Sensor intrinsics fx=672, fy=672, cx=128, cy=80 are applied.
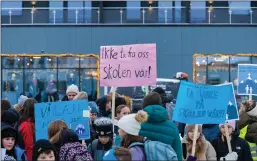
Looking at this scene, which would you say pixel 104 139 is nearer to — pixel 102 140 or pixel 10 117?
pixel 102 140

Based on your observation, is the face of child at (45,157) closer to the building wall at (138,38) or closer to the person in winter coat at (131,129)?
the person in winter coat at (131,129)

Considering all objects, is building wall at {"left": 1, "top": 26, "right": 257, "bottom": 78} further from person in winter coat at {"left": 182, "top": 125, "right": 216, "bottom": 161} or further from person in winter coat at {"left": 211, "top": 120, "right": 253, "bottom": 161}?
person in winter coat at {"left": 182, "top": 125, "right": 216, "bottom": 161}

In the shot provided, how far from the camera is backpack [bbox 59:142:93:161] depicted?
714cm

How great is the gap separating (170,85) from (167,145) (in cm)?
2156

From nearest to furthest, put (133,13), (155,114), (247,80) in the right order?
(155,114) → (247,80) → (133,13)

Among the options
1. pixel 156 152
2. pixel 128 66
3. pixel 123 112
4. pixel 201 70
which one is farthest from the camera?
pixel 201 70

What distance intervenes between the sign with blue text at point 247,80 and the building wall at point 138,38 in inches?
767

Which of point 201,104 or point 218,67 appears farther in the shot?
point 218,67

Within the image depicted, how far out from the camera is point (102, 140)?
799cm

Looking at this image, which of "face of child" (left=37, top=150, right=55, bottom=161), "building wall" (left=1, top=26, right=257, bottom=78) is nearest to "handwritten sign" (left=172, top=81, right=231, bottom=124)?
"face of child" (left=37, top=150, right=55, bottom=161)

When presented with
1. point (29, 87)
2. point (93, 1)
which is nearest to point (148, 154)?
point (29, 87)

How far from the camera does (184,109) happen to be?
27.6ft

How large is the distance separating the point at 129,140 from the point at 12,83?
2369 cm

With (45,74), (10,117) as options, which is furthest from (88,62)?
(10,117)
